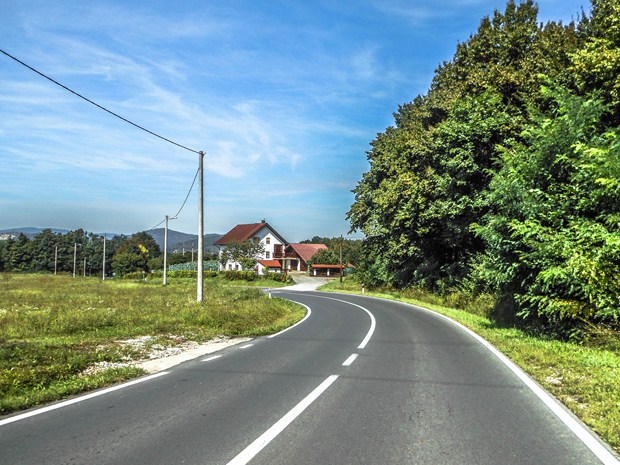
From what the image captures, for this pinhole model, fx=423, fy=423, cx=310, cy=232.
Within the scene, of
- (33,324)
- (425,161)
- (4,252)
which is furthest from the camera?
(4,252)

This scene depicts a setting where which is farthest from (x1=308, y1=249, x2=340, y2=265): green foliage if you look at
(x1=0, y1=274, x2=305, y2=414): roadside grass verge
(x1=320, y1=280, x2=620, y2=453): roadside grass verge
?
(x1=320, y1=280, x2=620, y2=453): roadside grass verge

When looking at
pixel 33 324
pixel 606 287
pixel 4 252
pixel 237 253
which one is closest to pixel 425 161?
pixel 606 287

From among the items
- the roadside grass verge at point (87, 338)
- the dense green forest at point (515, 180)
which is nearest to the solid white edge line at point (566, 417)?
the dense green forest at point (515, 180)

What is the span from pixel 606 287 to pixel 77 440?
10896mm

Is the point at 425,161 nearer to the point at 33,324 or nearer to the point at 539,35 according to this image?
the point at 539,35

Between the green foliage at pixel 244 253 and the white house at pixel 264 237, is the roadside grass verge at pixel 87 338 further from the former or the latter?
the white house at pixel 264 237

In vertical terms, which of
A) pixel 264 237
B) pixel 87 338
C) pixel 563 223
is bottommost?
pixel 87 338

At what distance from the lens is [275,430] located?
15.4 ft

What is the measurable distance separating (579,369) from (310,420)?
18.0ft

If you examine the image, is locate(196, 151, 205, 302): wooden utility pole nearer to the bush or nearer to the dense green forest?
the dense green forest

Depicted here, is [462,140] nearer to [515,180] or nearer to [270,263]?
[515,180]

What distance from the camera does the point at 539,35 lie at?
78.5 ft

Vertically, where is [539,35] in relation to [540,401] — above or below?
above

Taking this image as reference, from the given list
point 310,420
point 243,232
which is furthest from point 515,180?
point 243,232
